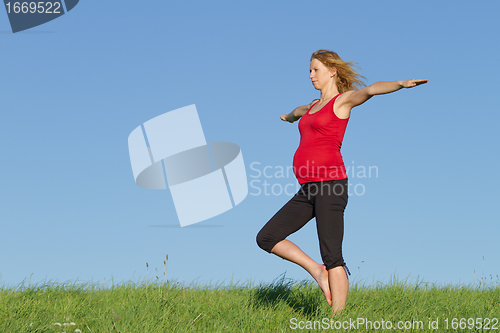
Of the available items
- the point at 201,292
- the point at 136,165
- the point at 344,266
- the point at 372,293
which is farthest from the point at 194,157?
the point at 344,266

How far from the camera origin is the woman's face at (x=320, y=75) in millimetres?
5094

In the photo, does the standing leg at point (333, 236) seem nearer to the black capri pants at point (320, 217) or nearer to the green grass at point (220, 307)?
the black capri pants at point (320, 217)

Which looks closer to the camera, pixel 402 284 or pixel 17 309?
pixel 17 309

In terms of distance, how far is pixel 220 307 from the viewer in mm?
5449

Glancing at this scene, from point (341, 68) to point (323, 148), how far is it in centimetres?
108

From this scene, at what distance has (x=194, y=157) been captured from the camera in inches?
375

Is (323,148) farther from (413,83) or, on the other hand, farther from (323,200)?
(413,83)

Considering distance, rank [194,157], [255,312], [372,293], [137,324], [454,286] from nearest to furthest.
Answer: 1. [137,324]
2. [255,312]
3. [372,293]
4. [454,286]
5. [194,157]

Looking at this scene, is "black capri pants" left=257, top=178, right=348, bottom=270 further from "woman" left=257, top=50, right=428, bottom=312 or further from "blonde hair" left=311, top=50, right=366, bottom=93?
"blonde hair" left=311, top=50, right=366, bottom=93

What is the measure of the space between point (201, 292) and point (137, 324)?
5.94 feet

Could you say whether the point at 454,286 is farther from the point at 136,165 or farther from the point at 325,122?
the point at 136,165

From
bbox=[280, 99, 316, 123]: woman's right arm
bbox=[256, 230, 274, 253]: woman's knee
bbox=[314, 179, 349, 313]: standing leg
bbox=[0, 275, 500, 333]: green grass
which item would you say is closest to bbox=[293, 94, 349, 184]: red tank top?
bbox=[314, 179, 349, 313]: standing leg

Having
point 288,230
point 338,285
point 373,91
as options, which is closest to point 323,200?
point 288,230

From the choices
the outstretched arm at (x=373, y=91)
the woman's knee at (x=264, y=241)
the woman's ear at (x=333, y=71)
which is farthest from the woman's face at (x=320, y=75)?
the woman's knee at (x=264, y=241)
